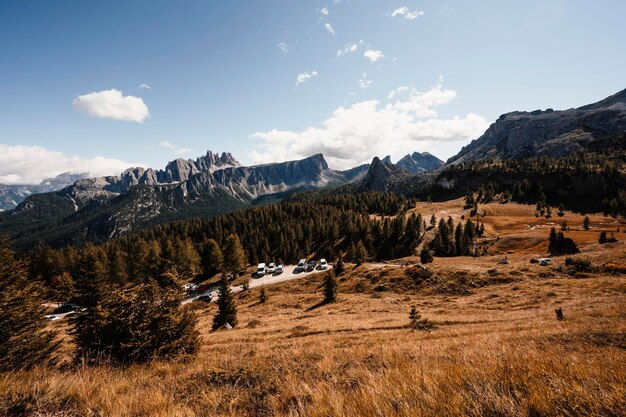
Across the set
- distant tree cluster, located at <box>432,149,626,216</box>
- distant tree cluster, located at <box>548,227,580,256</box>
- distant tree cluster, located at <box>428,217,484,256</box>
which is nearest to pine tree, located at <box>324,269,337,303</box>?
distant tree cluster, located at <box>428,217,484,256</box>

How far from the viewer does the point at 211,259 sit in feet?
268

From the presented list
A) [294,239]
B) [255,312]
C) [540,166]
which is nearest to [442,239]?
[294,239]

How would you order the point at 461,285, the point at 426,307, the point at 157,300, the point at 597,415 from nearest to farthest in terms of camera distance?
the point at 597,415 → the point at 157,300 → the point at 426,307 → the point at 461,285

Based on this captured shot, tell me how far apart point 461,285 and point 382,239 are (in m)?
62.7

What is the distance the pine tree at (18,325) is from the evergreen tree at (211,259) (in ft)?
207

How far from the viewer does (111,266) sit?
79.6 metres

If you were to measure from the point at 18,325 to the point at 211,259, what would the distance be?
69680 mm

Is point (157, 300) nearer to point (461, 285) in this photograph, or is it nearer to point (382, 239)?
point (461, 285)

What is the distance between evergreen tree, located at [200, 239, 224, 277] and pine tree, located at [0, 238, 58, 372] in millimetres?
63049

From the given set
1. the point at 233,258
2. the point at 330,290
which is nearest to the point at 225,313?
the point at 330,290

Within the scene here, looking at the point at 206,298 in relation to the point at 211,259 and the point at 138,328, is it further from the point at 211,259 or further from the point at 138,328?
the point at 138,328

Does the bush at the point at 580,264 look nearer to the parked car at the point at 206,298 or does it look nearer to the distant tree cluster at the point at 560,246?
the distant tree cluster at the point at 560,246

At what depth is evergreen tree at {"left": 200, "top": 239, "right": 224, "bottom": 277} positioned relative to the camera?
3167 inches

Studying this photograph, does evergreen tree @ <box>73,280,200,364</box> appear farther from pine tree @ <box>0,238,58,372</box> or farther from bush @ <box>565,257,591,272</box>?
bush @ <box>565,257,591,272</box>
